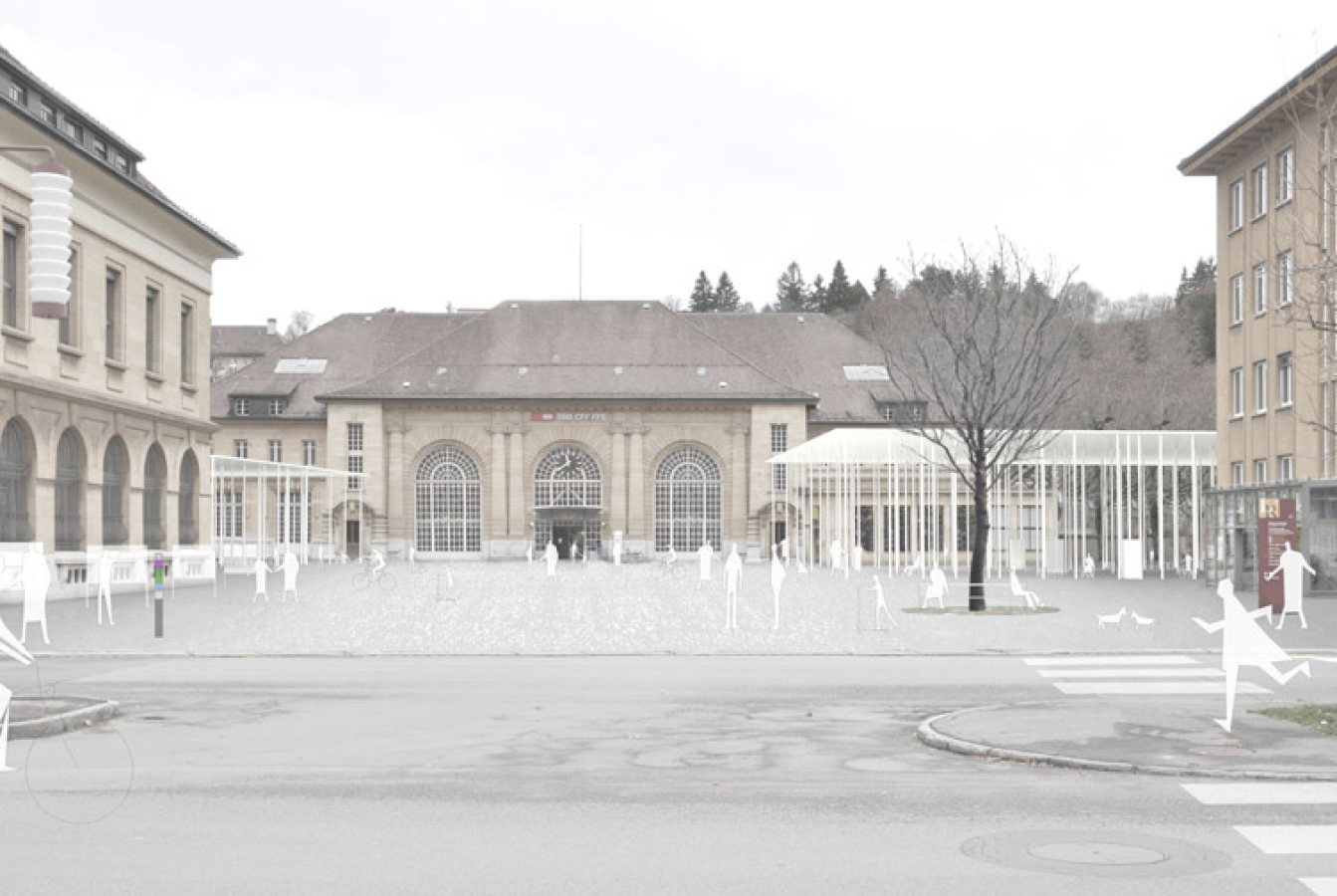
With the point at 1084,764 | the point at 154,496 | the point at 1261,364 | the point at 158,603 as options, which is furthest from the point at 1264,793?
the point at 154,496

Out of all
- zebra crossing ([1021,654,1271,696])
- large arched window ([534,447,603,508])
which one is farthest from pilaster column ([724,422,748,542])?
zebra crossing ([1021,654,1271,696])

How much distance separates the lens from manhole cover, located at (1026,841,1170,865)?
7090mm

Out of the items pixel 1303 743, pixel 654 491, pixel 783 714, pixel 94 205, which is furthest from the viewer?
pixel 654 491

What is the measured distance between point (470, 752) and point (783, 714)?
3.32 metres

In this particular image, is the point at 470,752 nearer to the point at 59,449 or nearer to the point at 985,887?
the point at 985,887

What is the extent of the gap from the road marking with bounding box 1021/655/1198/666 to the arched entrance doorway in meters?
Result: 57.6

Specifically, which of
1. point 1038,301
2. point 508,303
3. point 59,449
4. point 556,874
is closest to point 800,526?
point 508,303

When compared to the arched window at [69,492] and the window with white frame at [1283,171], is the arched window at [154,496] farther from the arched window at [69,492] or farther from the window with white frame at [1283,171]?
the window with white frame at [1283,171]

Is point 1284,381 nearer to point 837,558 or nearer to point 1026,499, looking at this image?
point 837,558

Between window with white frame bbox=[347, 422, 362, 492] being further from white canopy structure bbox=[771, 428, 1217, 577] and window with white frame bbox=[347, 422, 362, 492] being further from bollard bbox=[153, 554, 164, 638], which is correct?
bollard bbox=[153, 554, 164, 638]

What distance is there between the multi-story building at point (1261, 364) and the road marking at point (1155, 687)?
1638 cm

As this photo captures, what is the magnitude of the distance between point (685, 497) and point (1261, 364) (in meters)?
38.2

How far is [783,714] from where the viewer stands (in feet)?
42.6

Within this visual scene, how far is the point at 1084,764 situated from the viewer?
387 inches
